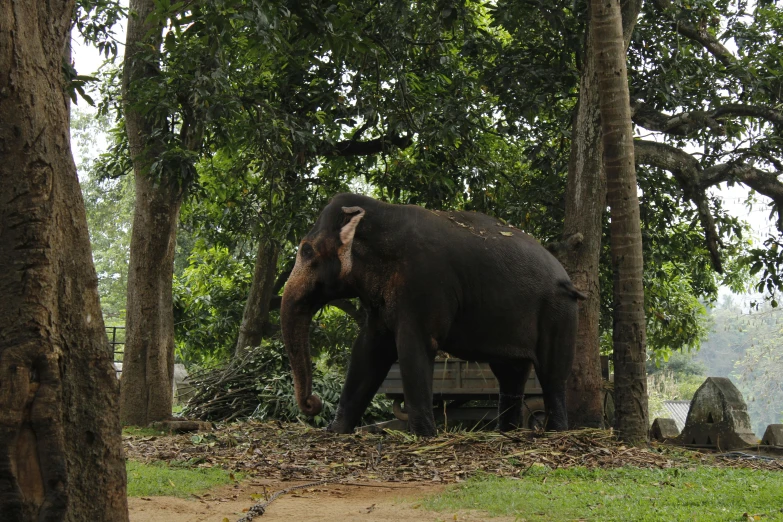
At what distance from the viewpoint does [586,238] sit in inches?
436

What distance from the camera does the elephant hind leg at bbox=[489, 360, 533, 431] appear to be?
34.9ft

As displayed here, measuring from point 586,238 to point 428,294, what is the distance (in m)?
2.74

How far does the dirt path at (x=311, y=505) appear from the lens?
5.88 metres

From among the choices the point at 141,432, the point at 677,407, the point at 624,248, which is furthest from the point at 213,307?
the point at 677,407

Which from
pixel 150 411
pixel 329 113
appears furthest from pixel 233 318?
pixel 150 411

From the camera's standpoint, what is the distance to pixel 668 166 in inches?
482

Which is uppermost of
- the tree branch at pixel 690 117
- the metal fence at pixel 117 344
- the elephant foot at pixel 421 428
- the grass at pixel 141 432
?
the tree branch at pixel 690 117

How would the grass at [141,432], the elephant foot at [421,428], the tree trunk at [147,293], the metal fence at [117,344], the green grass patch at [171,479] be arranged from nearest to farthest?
the green grass patch at [171,479] < the elephant foot at [421,428] < the grass at [141,432] < the tree trunk at [147,293] < the metal fence at [117,344]

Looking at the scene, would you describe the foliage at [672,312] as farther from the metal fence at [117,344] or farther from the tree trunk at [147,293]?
the metal fence at [117,344]

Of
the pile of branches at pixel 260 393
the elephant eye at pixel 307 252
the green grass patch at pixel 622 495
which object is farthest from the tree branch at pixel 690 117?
the green grass patch at pixel 622 495

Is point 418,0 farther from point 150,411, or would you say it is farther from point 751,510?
point 751,510

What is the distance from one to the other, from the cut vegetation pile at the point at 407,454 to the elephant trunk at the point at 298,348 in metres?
0.37

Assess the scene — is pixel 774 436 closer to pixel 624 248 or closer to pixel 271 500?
pixel 624 248

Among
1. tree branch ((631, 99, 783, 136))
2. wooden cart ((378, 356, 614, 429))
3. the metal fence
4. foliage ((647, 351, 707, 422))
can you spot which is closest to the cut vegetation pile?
wooden cart ((378, 356, 614, 429))
